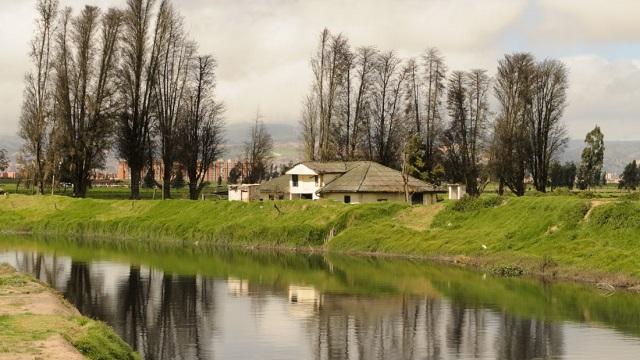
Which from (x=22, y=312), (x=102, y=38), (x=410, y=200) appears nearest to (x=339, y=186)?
(x=410, y=200)

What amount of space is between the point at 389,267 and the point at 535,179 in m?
43.9

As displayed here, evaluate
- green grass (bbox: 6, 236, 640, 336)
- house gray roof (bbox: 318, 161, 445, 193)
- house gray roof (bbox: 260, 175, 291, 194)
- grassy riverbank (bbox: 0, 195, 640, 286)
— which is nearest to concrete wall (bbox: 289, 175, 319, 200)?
house gray roof (bbox: 260, 175, 291, 194)

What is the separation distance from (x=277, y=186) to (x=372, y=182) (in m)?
15.0

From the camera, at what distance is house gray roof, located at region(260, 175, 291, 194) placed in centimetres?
8962

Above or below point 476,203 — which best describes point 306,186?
above

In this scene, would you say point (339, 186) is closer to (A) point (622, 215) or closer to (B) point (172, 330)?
(A) point (622, 215)

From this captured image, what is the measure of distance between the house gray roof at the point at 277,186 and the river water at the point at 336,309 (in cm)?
3026

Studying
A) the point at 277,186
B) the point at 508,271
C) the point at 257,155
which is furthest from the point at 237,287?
the point at 257,155

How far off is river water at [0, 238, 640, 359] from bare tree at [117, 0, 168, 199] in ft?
102

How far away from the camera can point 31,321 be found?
85.5 feet

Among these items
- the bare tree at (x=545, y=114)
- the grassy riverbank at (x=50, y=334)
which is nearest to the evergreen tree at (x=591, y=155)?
the bare tree at (x=545, y=114)

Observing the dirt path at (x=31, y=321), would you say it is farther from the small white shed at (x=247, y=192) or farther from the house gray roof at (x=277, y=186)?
the small white shed at (x=247, y=192)

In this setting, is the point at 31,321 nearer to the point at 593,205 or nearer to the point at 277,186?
the point at 593,205

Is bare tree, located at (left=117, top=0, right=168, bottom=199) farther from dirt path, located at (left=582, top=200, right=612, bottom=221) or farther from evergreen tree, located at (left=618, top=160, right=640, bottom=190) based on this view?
evergreen tree, located at (left=618, top=160, right=640, bottom=190)
